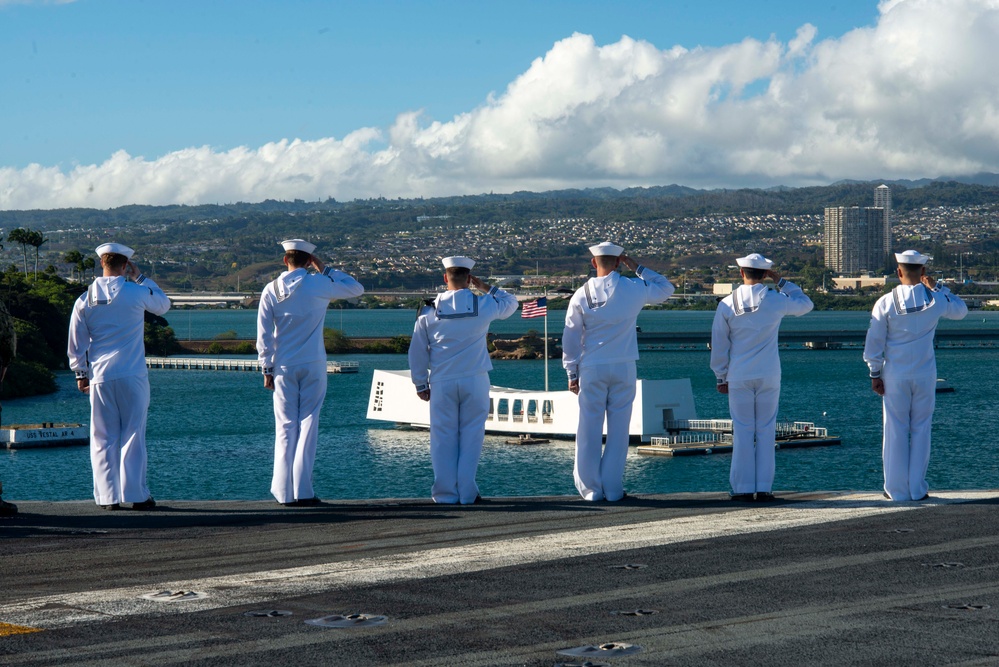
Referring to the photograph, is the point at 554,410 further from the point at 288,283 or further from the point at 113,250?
the point at 113,250

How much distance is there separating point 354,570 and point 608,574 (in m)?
1.68

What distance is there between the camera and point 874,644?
263 inches

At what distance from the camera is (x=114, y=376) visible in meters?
12.3

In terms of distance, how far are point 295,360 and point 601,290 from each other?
292 centimetres

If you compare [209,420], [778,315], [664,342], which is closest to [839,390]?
[209,420]

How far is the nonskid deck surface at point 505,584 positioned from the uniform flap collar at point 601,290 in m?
1.90

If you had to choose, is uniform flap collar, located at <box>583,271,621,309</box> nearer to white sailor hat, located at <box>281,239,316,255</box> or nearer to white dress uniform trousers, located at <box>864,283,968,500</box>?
white dress uniform trousers, located at <box>864,283,968,500</box>

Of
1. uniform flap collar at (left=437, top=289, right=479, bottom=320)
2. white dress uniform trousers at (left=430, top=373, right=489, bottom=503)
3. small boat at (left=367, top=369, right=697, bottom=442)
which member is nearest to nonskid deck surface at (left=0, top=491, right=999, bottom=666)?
white dress uniform trousers at (left=430, top=373, right=489, bottom=503)

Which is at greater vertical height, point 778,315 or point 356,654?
point 778,315

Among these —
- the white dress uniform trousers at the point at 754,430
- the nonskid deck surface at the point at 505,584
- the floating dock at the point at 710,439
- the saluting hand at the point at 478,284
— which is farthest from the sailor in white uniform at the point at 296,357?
the floating dock at the point at 710,439

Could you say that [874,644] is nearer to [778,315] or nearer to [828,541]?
[828,541]

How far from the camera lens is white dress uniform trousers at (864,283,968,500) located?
12.5m

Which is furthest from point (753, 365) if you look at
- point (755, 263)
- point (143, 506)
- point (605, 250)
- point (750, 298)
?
point (143, 506)

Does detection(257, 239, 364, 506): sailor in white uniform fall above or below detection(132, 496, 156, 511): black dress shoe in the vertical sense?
above
